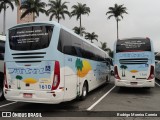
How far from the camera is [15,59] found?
904 centimetres

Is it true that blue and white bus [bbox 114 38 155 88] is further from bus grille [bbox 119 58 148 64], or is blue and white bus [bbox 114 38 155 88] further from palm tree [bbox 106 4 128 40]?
palm tree [bbox 106 4 128 40]

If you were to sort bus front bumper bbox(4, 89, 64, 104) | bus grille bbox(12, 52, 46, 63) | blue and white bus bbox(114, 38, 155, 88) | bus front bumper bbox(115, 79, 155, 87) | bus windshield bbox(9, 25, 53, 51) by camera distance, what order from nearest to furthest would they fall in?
bus front bumper bbox(4, 89, 64, 104), bus grille bbox(12, 52, 46, 63), bus windshield bbox(9, 25, 53, 51), bus front bumper bbox(115, 79, 155, 87), blue and white bus bbox(114, 38, 155, 88)

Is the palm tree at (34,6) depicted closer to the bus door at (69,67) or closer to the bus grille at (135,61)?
the bus grille at (135,61)

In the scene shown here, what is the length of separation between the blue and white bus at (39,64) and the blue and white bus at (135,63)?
5974 millimetres

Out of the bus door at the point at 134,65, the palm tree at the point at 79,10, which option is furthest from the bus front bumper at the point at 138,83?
the palm tree at the point at 79,10

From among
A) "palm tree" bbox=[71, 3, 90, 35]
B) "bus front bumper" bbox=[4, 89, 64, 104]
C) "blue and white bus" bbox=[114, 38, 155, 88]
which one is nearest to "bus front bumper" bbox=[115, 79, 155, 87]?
"blue and white bus" bbox=[114, 38, 155, 88]

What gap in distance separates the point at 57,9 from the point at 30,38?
42624 millimetres

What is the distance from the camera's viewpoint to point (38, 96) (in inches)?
336

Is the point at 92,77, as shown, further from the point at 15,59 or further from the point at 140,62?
the point at 15,59

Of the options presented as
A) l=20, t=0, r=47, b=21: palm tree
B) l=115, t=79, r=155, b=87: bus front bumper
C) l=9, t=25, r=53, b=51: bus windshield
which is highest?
l=20, t=0, r=47, b=21: palm tree

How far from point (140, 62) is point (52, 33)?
7.74 metres

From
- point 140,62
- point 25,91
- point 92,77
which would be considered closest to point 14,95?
point 25,91

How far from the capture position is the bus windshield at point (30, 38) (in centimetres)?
879

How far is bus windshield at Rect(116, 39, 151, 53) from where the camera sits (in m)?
15.0
